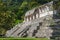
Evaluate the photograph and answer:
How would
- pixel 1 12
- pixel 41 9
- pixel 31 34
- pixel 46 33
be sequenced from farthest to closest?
pixel 1 12 < pixel 41 9 < pixel 31 34 < pixel 46 33

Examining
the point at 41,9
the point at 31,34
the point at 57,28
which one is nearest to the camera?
the point at 57,28

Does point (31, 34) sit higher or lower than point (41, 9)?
lower

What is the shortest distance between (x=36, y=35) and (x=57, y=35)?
6.88 meters

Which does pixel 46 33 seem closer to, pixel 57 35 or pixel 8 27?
pixel 57 35

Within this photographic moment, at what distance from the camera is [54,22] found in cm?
2844

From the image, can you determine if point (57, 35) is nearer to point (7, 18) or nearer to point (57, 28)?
point (57, 28)

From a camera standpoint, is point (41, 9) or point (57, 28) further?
point (41, 9)

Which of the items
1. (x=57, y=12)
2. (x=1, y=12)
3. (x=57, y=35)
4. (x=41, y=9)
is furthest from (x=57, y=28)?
(x=1, y=12)

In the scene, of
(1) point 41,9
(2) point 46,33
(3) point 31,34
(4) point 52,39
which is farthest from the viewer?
(1) point 41,9

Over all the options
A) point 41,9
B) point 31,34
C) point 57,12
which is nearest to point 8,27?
point 41,9

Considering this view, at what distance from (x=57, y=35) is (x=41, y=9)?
87.1ft

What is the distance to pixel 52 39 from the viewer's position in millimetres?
25375

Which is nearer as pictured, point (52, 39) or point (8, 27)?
point (52, 39)

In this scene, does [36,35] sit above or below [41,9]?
below
